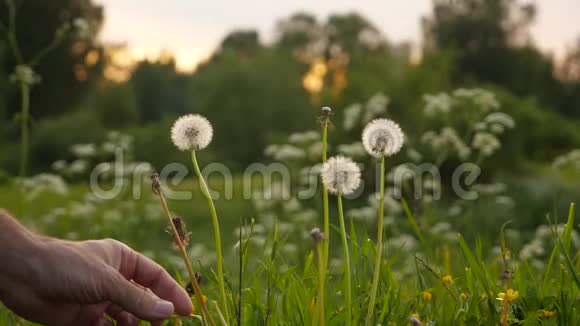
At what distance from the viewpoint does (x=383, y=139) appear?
56.4 inches

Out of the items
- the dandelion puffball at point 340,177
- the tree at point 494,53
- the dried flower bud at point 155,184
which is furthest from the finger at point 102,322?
the tree at point 494,53

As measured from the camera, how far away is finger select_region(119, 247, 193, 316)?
5.46 ft

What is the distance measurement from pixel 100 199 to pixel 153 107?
121ft

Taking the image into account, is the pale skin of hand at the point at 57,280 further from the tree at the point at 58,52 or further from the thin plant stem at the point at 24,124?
the tree at the point at 58,52

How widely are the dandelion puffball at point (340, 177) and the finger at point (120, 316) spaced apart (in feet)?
2.45

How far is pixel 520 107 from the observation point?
12648 millimetres

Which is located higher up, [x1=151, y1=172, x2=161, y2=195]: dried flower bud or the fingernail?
[x1=151, y1=172, x2=161, y2=195]: dried flower bud

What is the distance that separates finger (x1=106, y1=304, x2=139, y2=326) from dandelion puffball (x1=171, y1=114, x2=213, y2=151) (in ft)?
1.89

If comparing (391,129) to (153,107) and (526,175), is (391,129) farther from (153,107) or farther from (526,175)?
(153,107)

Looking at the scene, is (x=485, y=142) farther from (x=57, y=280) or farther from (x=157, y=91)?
(x=157, y=91)

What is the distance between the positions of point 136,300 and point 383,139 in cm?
69

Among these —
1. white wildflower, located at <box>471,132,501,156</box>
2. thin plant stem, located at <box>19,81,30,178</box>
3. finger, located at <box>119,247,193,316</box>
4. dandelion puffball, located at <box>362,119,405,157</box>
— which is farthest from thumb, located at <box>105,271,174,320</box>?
white wildflower, located at <box>471,132,501,156</box>

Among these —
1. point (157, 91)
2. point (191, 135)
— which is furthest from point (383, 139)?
point (157, 91)

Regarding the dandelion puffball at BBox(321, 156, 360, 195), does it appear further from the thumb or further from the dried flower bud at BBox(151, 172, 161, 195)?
the thumb
